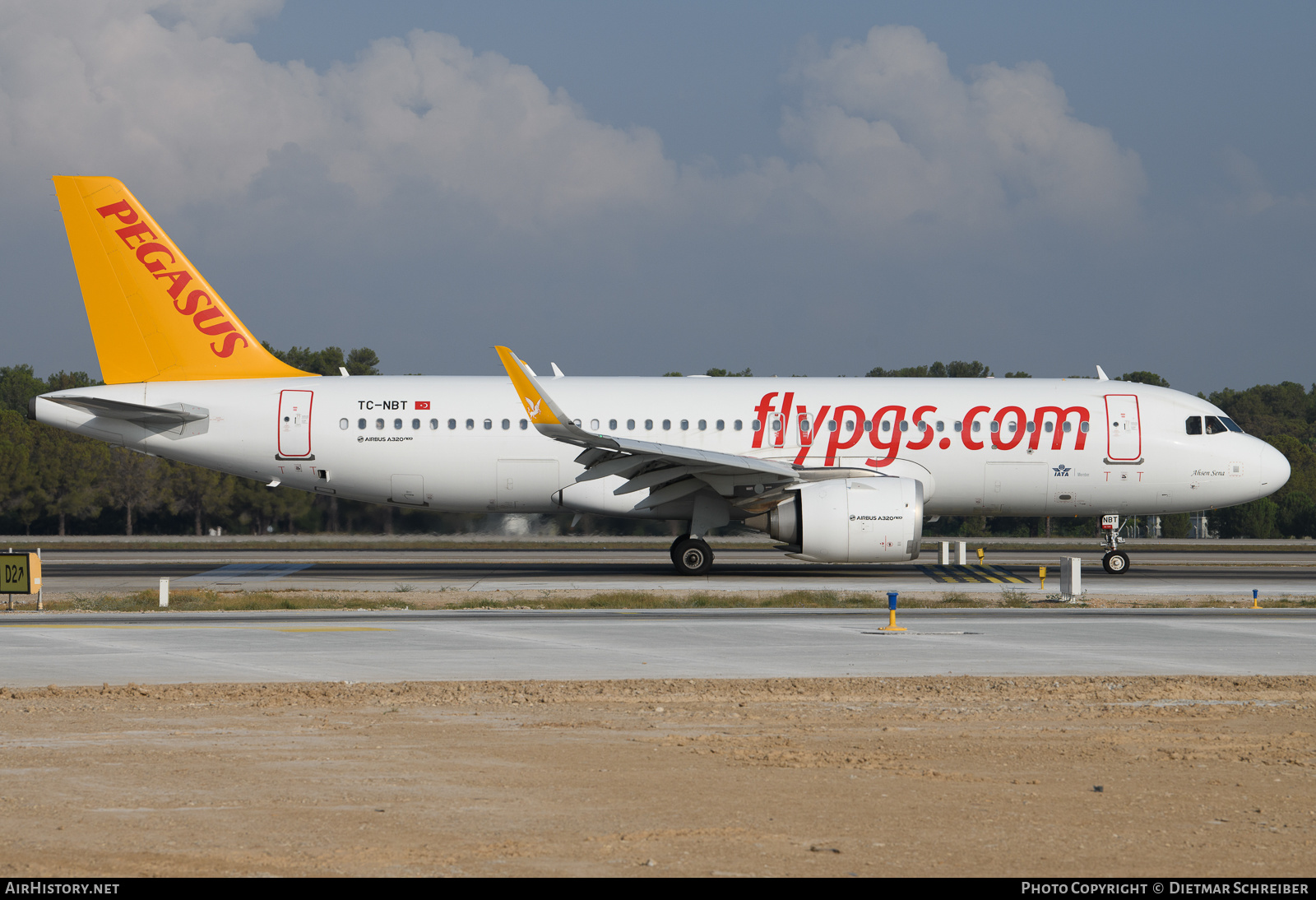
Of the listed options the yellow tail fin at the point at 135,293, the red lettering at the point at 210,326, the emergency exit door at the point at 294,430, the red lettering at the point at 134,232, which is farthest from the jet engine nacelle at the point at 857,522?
the red lettering at the point at 134,232

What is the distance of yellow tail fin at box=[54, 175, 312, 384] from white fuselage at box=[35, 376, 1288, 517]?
605 mm

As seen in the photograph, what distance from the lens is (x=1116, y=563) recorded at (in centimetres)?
2875

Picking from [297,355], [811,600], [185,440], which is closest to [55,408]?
[185,440]

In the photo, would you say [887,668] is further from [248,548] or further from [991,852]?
[248,548]

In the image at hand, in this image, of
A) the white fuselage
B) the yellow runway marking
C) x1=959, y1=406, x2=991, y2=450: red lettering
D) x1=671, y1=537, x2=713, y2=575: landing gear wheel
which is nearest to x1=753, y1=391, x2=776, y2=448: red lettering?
the white fuselage

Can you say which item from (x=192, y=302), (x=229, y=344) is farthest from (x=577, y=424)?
(x=192, y=302)

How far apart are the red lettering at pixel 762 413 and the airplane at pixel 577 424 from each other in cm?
6

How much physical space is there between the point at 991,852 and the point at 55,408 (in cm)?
2557

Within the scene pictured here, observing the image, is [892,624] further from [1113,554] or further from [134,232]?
[134,232]

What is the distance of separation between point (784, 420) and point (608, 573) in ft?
18.8

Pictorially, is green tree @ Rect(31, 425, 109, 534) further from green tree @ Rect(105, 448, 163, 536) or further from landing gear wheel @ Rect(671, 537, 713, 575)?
landing gear wheel @ Rect(671, 537, 713, 575)

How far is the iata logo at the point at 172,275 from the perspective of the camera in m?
27.8

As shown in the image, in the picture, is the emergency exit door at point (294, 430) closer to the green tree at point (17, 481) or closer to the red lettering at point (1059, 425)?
the red lettering at point (1059, 425)

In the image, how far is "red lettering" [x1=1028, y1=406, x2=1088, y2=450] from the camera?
91.2 feet
